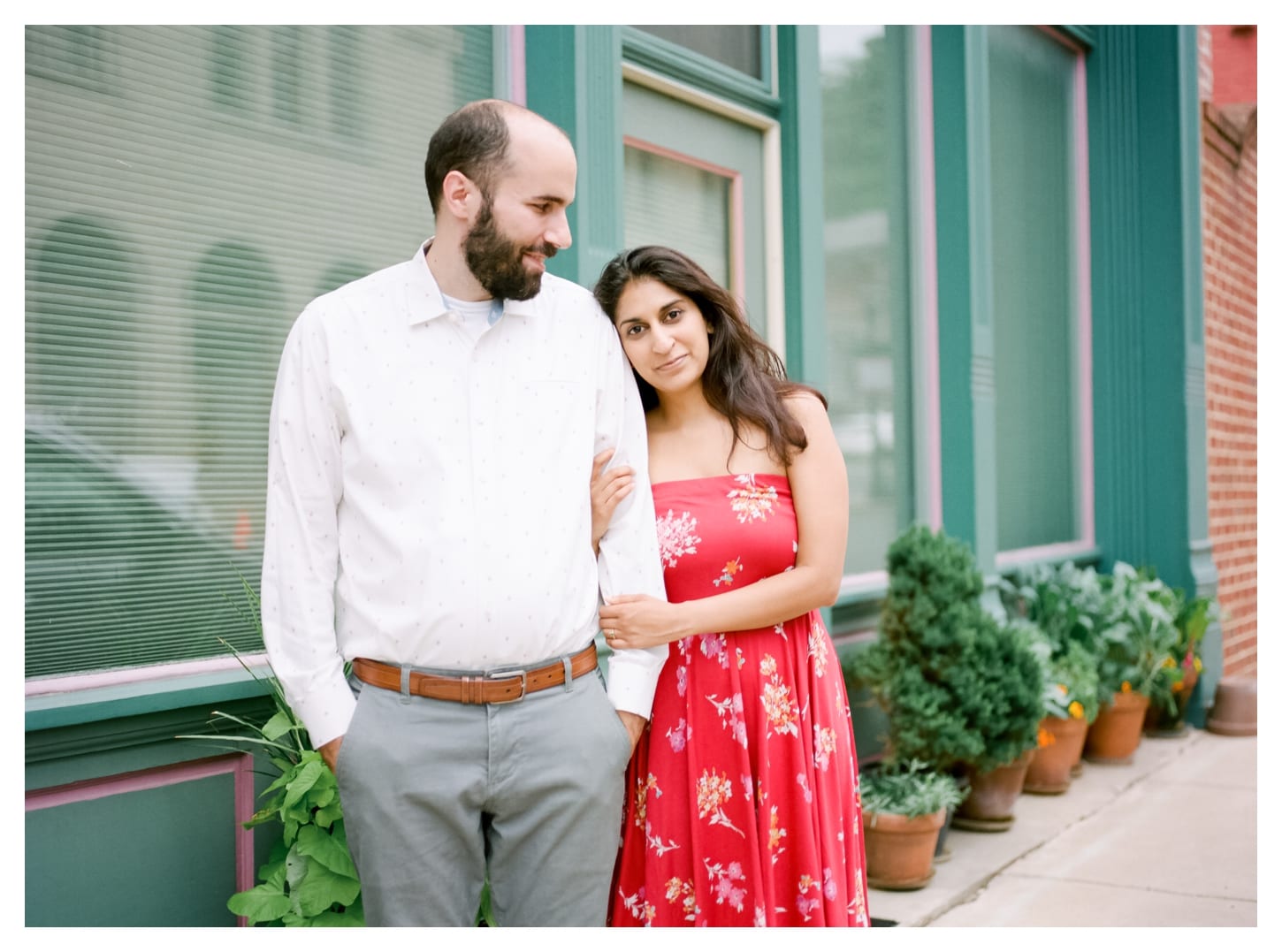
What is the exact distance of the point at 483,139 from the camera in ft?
6.63

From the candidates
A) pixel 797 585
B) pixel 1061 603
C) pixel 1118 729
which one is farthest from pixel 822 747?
pixel 1118 729

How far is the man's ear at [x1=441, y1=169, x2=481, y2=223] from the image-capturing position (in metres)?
2.04

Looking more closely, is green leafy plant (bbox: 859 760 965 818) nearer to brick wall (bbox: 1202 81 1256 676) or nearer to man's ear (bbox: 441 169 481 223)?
man's ear (bbox: 441 169 481 223)

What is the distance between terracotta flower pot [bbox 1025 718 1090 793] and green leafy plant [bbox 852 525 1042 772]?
79cm

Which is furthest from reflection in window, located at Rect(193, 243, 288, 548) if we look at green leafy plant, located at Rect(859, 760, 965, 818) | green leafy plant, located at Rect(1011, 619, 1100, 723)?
green leafy plant, located at Rect(1011, 619, 1100, 723)

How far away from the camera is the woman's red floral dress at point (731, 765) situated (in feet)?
7.79

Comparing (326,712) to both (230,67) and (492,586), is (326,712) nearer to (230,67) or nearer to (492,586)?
(492,586)

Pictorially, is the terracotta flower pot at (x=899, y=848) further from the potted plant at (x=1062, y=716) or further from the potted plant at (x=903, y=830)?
the potted plant at (x=1062, y=716)

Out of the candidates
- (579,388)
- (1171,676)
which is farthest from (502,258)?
(1171,676)

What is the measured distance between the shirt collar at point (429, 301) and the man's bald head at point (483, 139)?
19cm

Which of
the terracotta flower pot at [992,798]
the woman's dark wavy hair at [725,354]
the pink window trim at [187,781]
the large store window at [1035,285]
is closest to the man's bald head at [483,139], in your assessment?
the woman's dark wavy hair at [725,354]

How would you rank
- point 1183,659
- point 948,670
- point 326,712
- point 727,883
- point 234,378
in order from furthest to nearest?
point 1183,659
point 948,670
point 234,378
point 727,883
point 326,712

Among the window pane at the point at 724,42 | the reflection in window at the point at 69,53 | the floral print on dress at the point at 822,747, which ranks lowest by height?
the floral print on dress at the point at 822,747

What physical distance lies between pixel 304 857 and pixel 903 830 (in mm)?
2128
